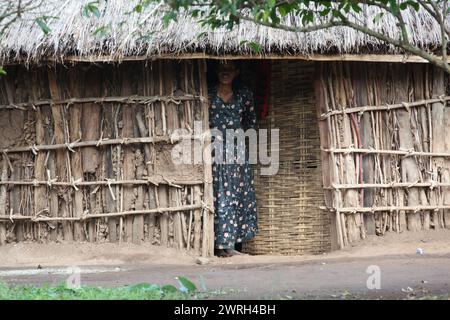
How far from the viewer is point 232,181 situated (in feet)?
30.3

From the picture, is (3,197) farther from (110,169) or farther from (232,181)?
(232,181)

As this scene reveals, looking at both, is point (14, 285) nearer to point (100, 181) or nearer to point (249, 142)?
point (100, 181)

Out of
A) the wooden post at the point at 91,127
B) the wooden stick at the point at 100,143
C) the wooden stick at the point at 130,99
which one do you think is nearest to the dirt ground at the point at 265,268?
the wooden post at the point at 91,127

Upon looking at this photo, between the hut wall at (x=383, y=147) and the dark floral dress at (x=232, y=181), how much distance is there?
2.88ft

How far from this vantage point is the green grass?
5582 millimetres

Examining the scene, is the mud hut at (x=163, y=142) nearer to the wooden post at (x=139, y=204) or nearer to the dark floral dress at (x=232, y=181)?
the wooden post at (x=139, y=204)

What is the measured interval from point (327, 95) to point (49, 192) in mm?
3057

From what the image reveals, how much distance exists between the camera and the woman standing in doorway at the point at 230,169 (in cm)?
910

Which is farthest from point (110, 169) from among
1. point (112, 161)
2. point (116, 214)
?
point (116, 214)

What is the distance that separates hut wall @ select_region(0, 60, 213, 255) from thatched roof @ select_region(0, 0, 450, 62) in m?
0.55

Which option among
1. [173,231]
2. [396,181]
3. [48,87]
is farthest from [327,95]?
[48,87]

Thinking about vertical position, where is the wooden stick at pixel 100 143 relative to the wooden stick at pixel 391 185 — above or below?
above

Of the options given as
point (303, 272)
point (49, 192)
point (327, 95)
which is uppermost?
point (327, 95)

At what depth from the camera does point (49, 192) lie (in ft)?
29.6
